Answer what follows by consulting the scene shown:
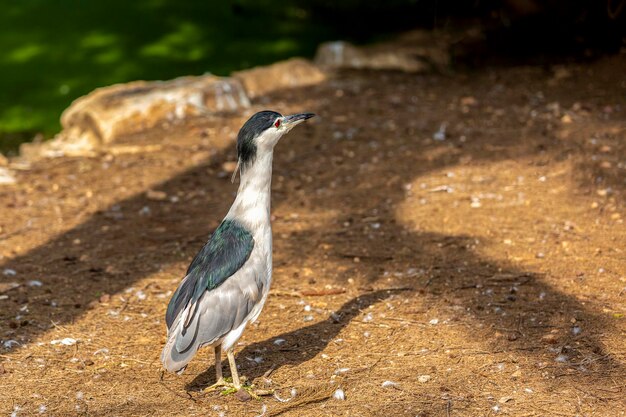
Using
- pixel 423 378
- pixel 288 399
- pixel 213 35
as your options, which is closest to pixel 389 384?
pixel 423 378

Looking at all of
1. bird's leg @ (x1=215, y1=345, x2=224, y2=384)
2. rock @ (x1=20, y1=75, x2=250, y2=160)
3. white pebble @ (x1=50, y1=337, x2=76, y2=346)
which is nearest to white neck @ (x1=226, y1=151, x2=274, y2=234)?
bird's leg @ (x1=215, y1=345, x2=224, y2=384)

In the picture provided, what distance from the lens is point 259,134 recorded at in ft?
15.6

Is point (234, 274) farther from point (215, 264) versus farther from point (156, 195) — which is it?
point (156, 195)

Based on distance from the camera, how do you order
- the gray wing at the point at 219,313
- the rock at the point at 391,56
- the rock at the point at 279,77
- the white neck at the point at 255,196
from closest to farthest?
1. the gray wing at the point at 219,313
2. the white neck at the point at 255,196
3. the rock at the point at 279,77
4. the rock at the point at 391,56

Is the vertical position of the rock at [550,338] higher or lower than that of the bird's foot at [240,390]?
lower

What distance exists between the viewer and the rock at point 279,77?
33.3ft

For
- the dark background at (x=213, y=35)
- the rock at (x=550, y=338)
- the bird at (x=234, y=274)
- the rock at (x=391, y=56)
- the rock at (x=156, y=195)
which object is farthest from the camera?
the rock at (x=391, y=56)

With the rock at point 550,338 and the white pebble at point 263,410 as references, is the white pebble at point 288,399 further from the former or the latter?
the rock at point 550,338

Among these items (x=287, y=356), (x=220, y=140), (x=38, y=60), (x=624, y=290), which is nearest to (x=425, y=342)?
(x=287, y=356)

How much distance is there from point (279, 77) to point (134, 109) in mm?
1754

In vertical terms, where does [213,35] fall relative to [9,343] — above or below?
above

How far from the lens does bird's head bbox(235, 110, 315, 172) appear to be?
15.6 feet

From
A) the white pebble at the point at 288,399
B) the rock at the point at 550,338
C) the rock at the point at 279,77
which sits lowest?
the rock at the point at 550,338

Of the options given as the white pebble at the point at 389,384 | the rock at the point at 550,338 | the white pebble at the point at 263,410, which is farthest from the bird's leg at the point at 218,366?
the rock at the point at 550,338
